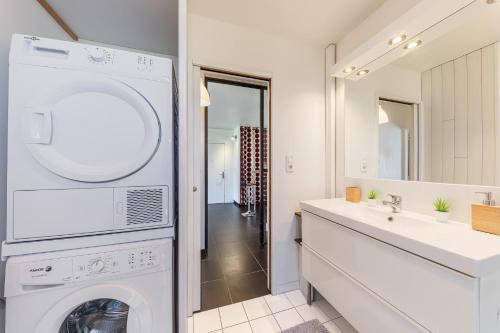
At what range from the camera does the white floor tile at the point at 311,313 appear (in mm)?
1470

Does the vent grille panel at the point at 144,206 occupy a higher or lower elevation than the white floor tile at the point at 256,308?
higher

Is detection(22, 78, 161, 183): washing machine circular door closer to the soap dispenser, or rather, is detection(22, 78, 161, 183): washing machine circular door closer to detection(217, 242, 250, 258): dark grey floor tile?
the soap dispenser

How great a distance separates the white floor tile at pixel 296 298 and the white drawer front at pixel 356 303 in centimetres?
28

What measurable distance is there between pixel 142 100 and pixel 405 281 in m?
1.44

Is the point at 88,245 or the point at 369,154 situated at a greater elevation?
the point at 369,154

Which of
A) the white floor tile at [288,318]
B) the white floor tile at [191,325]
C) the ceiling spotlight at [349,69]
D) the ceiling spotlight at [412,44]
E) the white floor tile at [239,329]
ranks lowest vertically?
the white floor tile at [191,325]

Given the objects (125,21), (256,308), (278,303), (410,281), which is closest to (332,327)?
(278,303)

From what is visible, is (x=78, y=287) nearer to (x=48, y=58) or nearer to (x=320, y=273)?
(x=48, y=58)

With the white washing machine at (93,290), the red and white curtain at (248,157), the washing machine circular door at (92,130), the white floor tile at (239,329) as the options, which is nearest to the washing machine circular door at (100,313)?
the white washing machine at (93,290)

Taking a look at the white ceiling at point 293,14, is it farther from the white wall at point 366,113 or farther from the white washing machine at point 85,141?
the white washing machine at point 85,141

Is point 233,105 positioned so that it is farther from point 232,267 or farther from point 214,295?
point 214,295

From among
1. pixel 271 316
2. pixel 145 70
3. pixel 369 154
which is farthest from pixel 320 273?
pixel 145 70

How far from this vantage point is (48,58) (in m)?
0.80

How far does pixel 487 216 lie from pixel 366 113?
1100 mm
